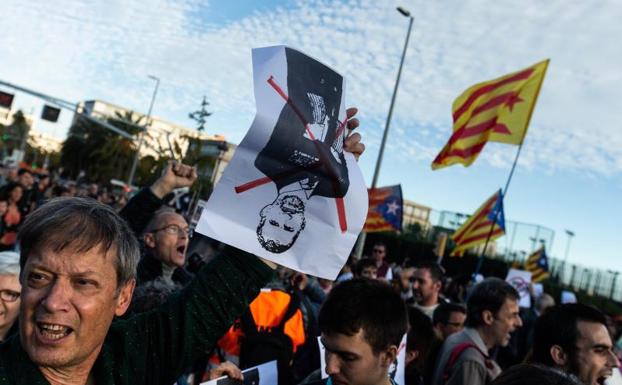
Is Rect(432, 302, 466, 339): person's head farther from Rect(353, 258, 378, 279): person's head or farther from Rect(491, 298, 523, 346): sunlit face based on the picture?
Rect(353, 258, 378, 279): person's head

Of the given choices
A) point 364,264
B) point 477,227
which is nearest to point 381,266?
point 364,264

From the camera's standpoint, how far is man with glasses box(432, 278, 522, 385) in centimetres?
335

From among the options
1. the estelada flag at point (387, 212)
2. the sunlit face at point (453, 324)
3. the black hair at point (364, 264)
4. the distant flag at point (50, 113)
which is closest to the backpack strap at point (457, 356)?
the sunlit face at point (453, 324)

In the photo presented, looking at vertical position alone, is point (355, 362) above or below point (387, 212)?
below

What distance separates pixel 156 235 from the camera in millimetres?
3668

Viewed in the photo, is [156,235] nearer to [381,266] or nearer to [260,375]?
[260,375]

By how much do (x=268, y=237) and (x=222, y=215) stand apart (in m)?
0.18

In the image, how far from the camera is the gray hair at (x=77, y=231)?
1.58 meters

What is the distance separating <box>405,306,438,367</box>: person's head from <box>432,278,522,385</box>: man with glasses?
146mm

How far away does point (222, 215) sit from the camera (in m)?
1.78

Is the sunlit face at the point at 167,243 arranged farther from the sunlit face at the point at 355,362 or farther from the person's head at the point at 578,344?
the person's head at the point at 578,344

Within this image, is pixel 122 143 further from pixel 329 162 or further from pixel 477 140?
pixel 329 162

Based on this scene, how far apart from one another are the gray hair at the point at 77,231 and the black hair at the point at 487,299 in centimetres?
272

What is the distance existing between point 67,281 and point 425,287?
14.5ft
